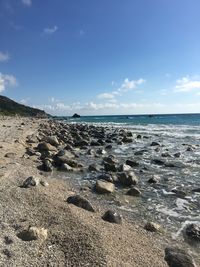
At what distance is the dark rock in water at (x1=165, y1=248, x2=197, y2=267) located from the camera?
5926mm

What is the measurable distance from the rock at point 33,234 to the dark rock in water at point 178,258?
2313 millimetres

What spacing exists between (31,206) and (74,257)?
8.71 ft

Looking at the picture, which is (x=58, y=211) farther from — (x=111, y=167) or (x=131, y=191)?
(x=111, y=167)

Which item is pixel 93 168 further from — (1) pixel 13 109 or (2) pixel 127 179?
(1) pixel 13 109

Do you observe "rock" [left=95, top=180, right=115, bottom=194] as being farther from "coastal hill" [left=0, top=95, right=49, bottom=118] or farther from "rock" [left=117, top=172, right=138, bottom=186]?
"coastal hill" [left=0, top=95, right=49, bottom=118]

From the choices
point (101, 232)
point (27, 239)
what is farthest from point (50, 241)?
point (101, 232)

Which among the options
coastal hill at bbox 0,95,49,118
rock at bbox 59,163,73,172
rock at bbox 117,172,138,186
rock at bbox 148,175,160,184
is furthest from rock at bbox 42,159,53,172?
coastal hill at bbox 0,95,49,118

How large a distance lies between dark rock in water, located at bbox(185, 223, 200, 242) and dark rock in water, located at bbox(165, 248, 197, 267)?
3.62 ft

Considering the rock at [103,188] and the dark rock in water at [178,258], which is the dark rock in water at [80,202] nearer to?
the rock at [103,188]

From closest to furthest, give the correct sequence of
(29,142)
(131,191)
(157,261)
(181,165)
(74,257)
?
(74,257)
(157,261)
(131,191)
(181,165)
(29,142)

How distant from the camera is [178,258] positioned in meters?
6.05

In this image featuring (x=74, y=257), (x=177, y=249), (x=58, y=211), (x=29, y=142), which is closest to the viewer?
(x=74, y=257)

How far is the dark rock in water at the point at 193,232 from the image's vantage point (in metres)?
7.38

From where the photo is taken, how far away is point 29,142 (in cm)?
2223
